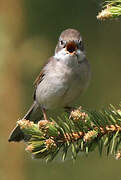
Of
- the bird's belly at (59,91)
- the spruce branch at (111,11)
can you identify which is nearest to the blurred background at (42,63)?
the bird's belly at (59,91)

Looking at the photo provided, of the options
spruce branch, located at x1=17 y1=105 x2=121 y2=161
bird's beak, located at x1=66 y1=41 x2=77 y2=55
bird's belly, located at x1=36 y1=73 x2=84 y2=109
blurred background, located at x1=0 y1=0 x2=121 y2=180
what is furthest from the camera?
blurred background, located at x1=0 y1=0 x2=121 y2=180

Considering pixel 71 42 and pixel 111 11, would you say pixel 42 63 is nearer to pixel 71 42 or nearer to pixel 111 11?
pixel 71 42

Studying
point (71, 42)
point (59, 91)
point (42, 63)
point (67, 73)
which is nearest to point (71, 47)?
point (71, 42)

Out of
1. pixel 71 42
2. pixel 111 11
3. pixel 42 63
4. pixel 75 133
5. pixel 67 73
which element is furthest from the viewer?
pixel 42 63

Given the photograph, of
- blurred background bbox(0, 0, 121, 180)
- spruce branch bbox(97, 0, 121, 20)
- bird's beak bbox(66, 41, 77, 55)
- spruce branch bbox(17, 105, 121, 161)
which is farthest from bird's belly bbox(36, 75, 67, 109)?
spruce branch bbox(97, 0, 121, 20)

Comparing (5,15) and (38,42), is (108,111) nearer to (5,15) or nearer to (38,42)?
(38,42)

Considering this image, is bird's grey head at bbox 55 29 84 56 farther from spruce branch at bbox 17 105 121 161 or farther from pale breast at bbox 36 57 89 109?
spruce branch at bbox 17 105 121 161
